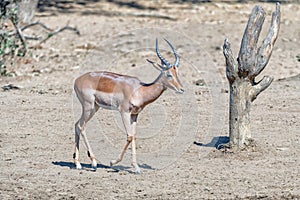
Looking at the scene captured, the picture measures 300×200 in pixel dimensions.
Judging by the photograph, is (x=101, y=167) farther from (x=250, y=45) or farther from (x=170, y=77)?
(x=250, y=45)

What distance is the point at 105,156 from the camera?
9.05 meters

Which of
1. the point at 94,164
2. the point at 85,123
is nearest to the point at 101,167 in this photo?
the point at 94,164

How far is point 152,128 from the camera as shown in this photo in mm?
10211

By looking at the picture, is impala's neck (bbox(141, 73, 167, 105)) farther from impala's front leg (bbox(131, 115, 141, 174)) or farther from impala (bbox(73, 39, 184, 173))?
impala's front leg (bbox(131, 115, 141, 174))

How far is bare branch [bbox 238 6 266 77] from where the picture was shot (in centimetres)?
879

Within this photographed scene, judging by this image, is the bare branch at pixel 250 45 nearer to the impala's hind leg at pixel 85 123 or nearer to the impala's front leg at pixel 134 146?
the impala's front leg at pixel 134 146

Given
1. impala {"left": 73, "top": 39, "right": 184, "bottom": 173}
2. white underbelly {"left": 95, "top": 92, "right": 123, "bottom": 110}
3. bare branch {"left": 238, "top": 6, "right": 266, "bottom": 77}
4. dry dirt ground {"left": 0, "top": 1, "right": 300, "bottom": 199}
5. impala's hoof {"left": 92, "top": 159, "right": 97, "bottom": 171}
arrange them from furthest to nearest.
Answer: bare branch {"left": 238, "top": 6, "right": 266, "bottom": 77}
impala's hoof {"left": 92, "top": 159, "right": 97, "bottom": 171}
white underbelly {"left": 95, "top": 92, "right": 123, "bottom": 110}
impala {"left": 73, "top": 39, "right": 184, "bottom": 173}
dry dirt ground {"left": 0, "top": 1, "right": 300, "bottom": 199}

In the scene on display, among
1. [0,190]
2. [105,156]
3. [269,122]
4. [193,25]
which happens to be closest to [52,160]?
[105,156]

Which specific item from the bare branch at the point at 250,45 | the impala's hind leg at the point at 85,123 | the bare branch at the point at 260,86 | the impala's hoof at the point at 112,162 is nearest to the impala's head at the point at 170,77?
the impala's hind leg at the point at 85,123

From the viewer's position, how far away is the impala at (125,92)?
315 inches

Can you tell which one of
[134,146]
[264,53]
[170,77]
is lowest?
[134,146]

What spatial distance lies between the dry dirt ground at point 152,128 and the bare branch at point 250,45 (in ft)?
2.97

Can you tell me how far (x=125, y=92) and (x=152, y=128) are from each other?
2145 mm

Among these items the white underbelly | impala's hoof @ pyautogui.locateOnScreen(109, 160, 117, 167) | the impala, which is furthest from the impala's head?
impala's hoof @ pyautogui.locateOnScreen(109, 160, 117, 167)
